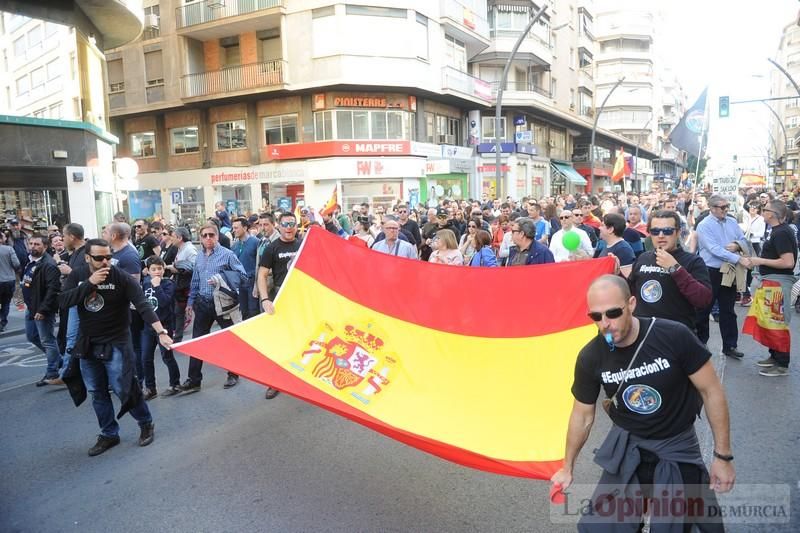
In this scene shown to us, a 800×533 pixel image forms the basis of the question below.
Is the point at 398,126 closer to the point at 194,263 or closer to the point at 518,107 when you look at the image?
the point at 518,107

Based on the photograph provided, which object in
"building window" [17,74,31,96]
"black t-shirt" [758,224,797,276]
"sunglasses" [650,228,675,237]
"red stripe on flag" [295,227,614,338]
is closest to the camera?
"sunglasses" [650,228,675,237]

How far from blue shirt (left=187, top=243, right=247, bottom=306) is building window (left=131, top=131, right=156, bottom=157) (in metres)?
30.2

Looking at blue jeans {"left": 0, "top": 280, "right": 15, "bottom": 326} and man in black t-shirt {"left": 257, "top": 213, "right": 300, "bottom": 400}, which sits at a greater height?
man in black t-shirt {"left": 257, "top": 213, "right": 300, "bottom": 400}

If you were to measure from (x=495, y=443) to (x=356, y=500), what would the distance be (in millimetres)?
1181

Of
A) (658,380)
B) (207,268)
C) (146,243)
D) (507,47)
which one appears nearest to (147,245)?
(146,243)

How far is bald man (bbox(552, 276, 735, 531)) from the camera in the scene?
8.84 feet

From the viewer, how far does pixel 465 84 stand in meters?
32.7

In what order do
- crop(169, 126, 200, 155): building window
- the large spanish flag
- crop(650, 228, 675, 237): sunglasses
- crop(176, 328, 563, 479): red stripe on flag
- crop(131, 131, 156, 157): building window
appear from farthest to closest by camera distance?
crop(131, 131, 156, 157): building window → crop(169, 126, 200, 155): building window → crop(650, 228, 675, 237): sunglasses → the large spanish flag → crop(176, 328, 563, 479): red stripe on flag

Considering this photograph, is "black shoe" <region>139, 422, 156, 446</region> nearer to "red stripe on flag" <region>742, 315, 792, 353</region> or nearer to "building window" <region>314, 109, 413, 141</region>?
"red stripe on flag" <region>742, 315, 792, 353</region>

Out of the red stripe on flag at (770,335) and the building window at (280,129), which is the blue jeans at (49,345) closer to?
the red stripe on flag at (770,335)

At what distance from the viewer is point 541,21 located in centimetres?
4022

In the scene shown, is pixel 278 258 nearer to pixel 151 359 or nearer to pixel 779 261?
pixel 151 359

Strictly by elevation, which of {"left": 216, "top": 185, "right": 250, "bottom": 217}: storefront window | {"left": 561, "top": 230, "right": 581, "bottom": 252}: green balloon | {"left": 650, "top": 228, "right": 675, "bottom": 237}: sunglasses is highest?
{"left": 216, "top": 185, "right": 250, "bottom": 217}: storefront window

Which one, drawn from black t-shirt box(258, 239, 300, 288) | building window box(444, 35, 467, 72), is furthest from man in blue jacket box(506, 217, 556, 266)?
building window box(444, 35, 467, 72)
